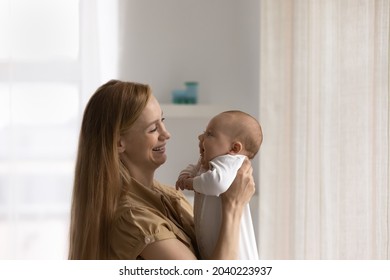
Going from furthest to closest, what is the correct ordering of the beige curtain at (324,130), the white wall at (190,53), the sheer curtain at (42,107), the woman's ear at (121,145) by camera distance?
the white wall at (190,53) → the sheer curtain at (42,107) → the beige curtain at (324,130) → the woman's ear at (121,145)

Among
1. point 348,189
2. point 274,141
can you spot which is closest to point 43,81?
point 274,141

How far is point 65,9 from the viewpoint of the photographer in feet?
8.07

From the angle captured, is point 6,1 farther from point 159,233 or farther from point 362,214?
point 159,233

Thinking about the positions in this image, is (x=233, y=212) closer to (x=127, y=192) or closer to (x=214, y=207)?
(x=214, y=207)

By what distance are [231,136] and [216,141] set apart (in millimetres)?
30

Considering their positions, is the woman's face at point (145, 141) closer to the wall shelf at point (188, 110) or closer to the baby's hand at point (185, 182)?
the baby's hand at point (185, 182)

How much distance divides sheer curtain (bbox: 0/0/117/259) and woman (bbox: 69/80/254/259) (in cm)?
131

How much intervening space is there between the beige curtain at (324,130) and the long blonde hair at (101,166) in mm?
891

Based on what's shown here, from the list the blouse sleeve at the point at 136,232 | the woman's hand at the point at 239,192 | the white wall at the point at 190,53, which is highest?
the white wall at the point at 190,53

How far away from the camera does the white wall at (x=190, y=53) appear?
255 centimetres

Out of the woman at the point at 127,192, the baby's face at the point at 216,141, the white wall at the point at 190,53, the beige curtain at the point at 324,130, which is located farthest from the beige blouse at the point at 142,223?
the white wall at the point at 190,53

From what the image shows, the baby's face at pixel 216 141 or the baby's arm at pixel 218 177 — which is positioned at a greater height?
the baby's face at pixel 216 141

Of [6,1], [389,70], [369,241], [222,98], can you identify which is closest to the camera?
[389,70]

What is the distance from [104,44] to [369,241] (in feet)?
4.05
